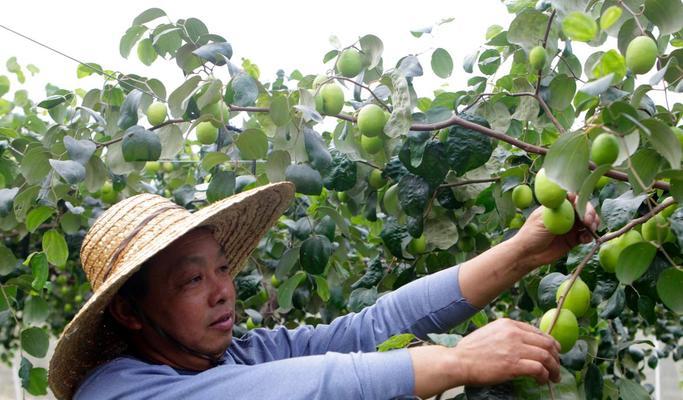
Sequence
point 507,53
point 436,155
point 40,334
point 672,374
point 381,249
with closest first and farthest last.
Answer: point 436,155 → point 507,53 → point 40,334 → point 381,249 → point 672,374

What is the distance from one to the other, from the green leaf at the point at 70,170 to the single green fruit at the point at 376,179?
1.81ft

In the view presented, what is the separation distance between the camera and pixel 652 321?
1186 millimetres

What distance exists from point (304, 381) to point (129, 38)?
83 cm

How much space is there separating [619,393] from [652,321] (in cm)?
15

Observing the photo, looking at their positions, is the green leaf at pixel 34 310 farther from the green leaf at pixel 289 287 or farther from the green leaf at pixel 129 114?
the green leaf at pixel 129 114

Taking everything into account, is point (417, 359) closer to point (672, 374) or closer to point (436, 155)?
point (436, 155)

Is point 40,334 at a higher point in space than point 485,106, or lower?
lower

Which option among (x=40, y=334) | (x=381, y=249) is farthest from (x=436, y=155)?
(x=40, y=334)

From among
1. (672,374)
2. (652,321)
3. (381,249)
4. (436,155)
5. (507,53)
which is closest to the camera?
(652,321)

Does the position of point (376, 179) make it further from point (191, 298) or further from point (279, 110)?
point (191, 298)

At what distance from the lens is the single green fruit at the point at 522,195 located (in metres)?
1.28

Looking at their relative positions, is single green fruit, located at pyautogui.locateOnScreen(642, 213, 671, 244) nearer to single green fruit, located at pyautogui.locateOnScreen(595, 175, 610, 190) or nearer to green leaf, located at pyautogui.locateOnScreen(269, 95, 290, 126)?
single green fruit, located at pyautogui.locateOnScreen(595, 175, 610, 190)

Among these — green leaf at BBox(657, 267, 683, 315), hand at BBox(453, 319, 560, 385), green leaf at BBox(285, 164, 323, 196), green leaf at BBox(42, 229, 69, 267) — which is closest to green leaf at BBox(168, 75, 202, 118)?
green leaf at BBox(285, 164, 323, 196)

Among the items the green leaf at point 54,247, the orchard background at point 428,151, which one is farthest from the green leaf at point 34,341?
the green leaf at point 54,247
